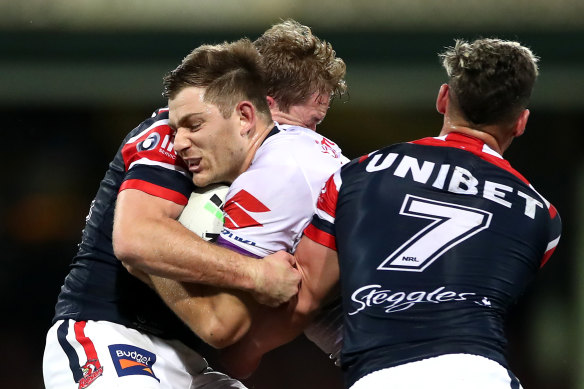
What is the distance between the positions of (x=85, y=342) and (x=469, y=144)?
1703 millimetres

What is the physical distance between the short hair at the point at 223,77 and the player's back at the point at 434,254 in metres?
0.73

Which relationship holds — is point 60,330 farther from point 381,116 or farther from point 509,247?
point 381,116

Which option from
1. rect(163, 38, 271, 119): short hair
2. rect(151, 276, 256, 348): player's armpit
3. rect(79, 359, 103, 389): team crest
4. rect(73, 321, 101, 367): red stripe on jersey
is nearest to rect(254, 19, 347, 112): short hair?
rect(163, 38, 271, 119): short hair

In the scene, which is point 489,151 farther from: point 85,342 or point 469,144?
point 85,342

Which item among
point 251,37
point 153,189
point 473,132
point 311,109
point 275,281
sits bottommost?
point 275,281

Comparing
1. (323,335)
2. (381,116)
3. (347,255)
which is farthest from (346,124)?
(347,255)

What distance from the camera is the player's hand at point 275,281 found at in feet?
11.0

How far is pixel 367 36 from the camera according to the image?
8453mm

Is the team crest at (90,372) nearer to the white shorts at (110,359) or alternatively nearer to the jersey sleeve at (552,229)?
the white shorts at (110,359)

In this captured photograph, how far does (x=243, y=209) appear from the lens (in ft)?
11.3

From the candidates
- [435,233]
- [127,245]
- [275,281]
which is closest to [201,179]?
[127,245]

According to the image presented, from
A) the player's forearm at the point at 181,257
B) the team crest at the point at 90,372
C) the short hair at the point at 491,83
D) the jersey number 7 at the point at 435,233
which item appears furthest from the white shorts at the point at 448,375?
the team crest at the point at 90,372

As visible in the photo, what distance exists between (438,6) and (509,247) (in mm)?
5560

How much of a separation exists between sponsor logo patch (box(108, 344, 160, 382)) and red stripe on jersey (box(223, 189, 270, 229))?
0.66m
